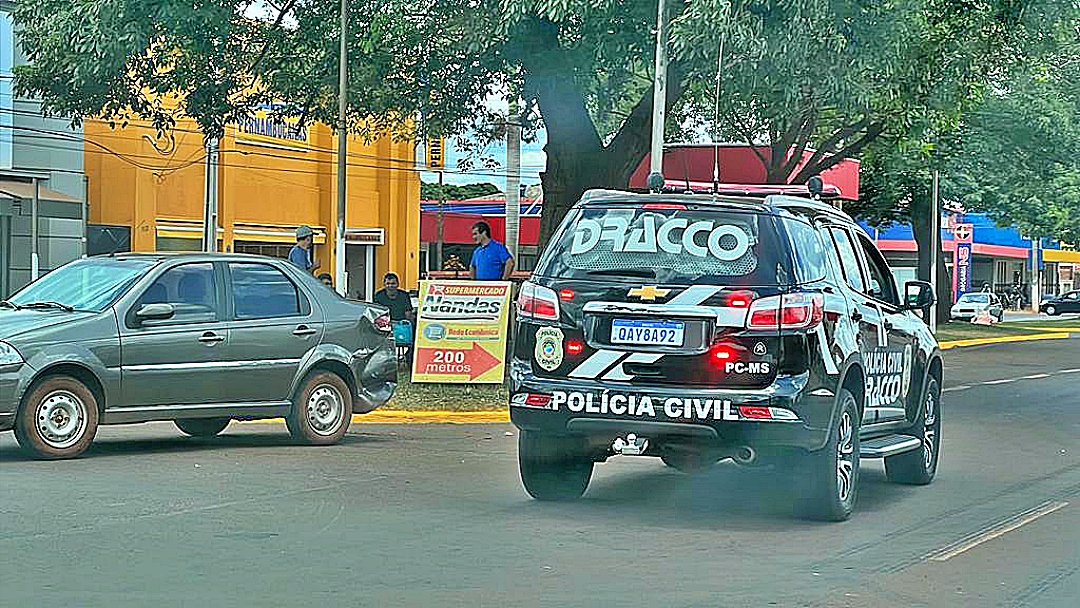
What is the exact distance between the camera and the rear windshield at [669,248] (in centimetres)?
958

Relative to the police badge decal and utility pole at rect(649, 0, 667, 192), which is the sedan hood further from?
utility pole at rect(649, 0, 667, 192)

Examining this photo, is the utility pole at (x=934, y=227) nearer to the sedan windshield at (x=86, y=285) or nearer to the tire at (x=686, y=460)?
the sedan windshield at (x=86, y=285)

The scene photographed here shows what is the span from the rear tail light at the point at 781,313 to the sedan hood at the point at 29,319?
5.44 meters

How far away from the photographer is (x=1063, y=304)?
7194 cm

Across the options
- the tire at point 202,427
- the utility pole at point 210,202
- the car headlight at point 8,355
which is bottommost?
the tire at point 202,427

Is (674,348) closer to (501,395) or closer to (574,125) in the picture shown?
(501,395)

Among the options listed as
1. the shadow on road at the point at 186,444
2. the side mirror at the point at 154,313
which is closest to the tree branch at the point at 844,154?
the shadow on road at the point at 186,444

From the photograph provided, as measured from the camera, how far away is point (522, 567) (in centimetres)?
820

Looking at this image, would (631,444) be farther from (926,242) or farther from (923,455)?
(926,242)

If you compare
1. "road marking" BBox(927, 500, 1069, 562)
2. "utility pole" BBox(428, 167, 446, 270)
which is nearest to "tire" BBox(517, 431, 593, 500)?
"road marking" BBox(927, 500, 1069, 562)

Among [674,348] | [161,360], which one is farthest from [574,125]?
[674,348]

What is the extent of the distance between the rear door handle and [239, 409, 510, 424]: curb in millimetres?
3664

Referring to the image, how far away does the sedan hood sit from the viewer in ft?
38.6

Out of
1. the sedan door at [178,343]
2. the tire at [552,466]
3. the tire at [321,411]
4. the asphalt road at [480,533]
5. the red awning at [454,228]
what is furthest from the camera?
the red awning at [454,228]
